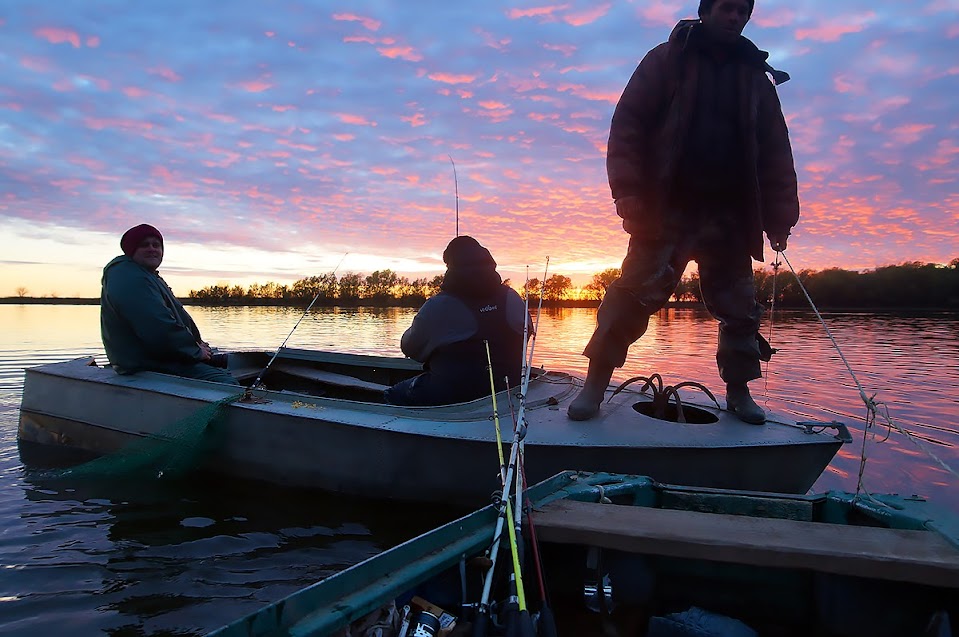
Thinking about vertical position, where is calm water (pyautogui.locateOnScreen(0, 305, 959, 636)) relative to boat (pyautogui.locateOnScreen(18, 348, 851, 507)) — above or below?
below

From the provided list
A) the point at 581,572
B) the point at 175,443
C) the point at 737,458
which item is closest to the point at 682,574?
the point at 581,572

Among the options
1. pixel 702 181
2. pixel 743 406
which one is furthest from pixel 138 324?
pixel 743 406

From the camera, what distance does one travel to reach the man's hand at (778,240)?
3930 millimetres

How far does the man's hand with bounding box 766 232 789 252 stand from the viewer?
3.93 metres

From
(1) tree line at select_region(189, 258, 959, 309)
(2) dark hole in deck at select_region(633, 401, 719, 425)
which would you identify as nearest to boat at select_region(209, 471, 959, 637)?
(2) dark hole in deck at select_region(633, 401, 719, 425)

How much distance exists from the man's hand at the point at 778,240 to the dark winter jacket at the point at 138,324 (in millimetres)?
4966

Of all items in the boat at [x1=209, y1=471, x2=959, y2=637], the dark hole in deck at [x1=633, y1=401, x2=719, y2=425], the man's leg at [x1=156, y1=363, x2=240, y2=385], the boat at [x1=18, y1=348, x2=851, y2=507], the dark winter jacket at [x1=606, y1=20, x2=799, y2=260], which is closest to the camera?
the boat at [x1=209, y1=471, x2=959, y2=637]

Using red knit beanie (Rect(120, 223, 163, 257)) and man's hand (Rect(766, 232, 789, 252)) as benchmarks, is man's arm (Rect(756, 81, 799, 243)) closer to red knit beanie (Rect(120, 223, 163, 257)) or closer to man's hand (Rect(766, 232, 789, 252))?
man's hand (Rect(766, 232, 789, 252))

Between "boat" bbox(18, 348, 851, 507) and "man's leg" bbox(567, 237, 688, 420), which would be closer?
"boat" bbox(18, 348, 851, 507)

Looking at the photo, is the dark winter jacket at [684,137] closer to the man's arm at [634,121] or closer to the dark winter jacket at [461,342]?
the man's arm at [634,121]

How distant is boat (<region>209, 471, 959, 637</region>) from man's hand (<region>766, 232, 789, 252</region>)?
1.94 metres

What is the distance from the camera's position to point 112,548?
12.1 feet

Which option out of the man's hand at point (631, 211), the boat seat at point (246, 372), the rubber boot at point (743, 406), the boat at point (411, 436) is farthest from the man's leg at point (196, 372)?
the rubber boot at point (743, 406)

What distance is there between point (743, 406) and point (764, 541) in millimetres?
2267
